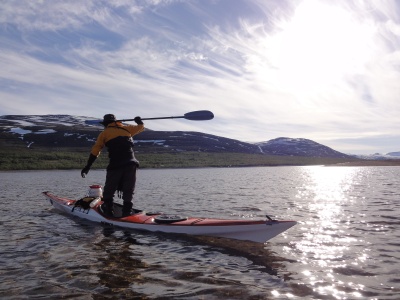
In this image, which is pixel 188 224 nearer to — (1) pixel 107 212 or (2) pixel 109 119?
(1) pixel 107 212

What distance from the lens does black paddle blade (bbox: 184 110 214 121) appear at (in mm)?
14281

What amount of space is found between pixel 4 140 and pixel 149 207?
347 ft

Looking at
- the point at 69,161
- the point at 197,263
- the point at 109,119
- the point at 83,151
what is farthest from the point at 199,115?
the point at 83,151

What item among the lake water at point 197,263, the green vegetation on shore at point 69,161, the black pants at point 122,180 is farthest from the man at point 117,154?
the green vegetation on shore at point 69,161

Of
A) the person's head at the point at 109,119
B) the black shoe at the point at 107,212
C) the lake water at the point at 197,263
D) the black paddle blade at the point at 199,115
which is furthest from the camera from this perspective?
the black paddle blade at the point at 199,115

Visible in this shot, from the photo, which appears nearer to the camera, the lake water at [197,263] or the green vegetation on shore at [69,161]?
the lake water at [197,263]

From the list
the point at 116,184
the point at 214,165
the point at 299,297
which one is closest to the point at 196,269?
the point at 299,297

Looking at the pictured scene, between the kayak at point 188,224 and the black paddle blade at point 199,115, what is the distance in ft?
14.5

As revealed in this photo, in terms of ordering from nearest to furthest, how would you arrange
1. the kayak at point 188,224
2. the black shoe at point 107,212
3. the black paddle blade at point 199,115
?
1. the kayak at point 188,224
2. the black shoe at point 107,212
3. the black paddle blade at point 199,115

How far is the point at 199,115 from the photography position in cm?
1454

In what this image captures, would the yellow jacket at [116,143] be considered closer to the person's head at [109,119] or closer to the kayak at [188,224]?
the person's head at [109,119]

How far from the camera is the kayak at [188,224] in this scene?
350 inches

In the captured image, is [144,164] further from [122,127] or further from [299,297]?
[299,297]

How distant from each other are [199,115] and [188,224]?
554 centimetres
